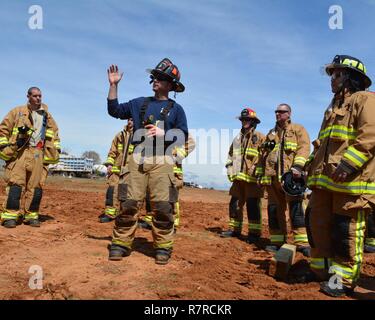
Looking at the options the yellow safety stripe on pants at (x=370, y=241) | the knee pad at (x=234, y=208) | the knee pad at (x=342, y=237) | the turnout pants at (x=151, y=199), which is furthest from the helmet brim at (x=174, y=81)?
the yellow safety stripe on pants at (x=370, y=241)

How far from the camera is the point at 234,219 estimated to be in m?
7.63

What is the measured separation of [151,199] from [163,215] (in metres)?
0.26

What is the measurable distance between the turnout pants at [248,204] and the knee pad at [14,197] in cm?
394

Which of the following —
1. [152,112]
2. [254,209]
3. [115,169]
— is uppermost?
[152,112]

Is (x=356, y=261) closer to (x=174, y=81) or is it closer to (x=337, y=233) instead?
(x=337, y=233)

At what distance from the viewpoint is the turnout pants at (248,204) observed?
7.19m

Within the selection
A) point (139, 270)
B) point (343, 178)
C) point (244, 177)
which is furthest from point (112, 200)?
point (343, 178)

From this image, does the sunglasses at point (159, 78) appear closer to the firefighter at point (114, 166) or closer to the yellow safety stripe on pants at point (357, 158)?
the yellow safety stripe on pants at point (357, 158)

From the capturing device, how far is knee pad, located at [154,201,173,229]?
495cm

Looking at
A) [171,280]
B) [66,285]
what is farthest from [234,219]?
[66,285]

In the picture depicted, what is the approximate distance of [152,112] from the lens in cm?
512

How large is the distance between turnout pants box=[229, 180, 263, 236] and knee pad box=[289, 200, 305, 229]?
0.96m

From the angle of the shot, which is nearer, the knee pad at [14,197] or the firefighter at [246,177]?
the knee pad at [14,197]

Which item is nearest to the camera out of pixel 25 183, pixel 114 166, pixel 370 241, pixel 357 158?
pixel 357 158
